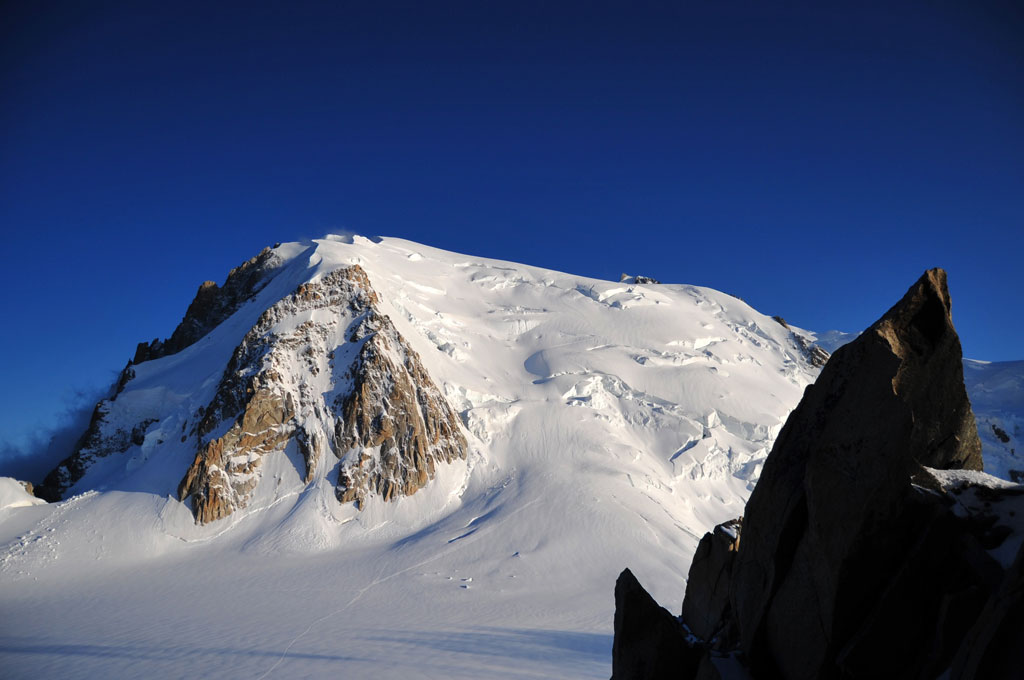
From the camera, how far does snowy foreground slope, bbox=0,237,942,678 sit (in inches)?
974

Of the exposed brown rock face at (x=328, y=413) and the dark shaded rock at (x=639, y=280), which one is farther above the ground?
the dark shaded rock at (x=639, y=280)

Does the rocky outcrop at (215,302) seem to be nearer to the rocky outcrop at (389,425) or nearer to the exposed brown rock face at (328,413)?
Result: the exposed brown rock face at (328,413)

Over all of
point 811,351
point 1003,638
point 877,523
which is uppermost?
point 811,351

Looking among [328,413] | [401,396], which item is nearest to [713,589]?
[401,396]

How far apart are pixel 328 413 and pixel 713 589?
134 feet

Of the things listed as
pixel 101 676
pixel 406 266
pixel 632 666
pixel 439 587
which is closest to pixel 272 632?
pixel 101 676

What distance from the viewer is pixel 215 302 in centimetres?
7400

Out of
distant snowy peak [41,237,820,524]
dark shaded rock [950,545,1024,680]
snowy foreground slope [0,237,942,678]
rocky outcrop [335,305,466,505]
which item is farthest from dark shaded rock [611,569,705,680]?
rocky outcrop [335,305,466,505]

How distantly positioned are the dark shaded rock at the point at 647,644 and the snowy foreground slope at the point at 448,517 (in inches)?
521

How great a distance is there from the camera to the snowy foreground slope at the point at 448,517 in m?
24.8

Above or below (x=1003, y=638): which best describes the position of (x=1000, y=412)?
above

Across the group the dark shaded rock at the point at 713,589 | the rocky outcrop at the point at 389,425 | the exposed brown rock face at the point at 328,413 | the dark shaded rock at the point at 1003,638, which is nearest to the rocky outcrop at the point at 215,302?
the exposed brown rock face at the point at 328,413

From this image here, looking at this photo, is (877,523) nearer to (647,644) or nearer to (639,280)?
(647,644)

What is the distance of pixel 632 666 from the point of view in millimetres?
8656
